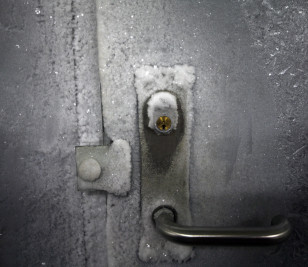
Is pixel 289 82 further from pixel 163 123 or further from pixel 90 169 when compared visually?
pixel 90 169

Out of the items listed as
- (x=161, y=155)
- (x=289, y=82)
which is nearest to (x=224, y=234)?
(x=161, y=155)

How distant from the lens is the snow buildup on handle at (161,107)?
445 millimetres

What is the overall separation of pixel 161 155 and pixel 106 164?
0.32ft

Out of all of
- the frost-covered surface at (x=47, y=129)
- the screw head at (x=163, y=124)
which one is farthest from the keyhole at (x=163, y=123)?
the frost-covered surface at (x=47, y=129)

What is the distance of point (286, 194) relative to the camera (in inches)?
19.2

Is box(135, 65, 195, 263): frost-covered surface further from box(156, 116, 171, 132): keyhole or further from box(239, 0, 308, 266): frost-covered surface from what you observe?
box(239, 0, 308, 266): frost-covered surface

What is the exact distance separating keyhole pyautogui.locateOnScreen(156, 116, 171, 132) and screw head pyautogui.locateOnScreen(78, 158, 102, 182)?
0.13 m

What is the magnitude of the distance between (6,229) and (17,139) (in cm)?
17

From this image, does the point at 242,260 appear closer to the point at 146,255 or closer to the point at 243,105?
the point at 146,255

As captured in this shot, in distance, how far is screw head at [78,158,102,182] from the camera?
45 centimetres

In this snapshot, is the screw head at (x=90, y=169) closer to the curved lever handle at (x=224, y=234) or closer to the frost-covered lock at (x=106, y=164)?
the frost-covered lock at (x=106, y=164)

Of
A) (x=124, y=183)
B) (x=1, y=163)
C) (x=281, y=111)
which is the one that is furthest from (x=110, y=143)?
(x=281, y=111)

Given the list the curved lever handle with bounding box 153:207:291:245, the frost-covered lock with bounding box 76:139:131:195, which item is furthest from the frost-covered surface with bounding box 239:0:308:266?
the frost-covered lock with bounding box 76:139:131:195

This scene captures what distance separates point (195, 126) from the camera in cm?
47
